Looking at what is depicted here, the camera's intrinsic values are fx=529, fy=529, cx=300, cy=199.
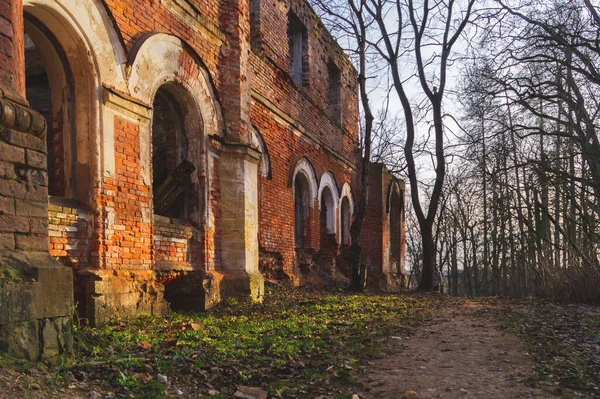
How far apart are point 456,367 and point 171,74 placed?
5.43 meters

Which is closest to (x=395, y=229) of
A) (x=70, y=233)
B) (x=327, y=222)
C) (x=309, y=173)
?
(x=327, y=222)

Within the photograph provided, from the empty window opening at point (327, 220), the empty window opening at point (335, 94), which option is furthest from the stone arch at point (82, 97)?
the empty window opening at point (335, 94)

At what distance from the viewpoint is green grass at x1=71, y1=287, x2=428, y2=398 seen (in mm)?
4121

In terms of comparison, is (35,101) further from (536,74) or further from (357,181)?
(357,181)

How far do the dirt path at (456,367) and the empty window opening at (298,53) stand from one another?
979cm

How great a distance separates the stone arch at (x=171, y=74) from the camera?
22.8ft

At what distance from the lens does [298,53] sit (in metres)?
15.2

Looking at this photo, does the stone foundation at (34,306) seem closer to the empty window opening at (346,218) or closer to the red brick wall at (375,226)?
the empty window opening at (346,218)

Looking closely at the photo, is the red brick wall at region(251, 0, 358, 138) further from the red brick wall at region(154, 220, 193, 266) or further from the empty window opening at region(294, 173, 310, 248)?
the red brick wall at region(154, 220, 193, 266)

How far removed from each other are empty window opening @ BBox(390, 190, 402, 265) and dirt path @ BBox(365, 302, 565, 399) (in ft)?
52.6

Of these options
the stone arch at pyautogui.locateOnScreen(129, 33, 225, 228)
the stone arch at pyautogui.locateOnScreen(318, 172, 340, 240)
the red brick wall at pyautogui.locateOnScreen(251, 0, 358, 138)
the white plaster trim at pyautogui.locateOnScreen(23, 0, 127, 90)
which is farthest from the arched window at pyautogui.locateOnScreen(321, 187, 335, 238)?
the white plaster trim at pyautogui.locateOnScreen(23, 0, 127, 90)

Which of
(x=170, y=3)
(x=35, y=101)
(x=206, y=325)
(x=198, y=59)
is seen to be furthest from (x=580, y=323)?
(x=35, y=101)

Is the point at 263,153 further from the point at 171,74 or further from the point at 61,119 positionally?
the point at 61,119

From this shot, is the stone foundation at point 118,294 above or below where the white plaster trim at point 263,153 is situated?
below
